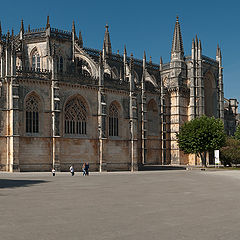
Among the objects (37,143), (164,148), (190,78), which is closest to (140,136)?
(164,148)

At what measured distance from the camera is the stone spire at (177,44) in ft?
224

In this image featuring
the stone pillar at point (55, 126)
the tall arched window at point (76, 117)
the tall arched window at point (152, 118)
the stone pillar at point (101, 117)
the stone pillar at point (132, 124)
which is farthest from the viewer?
the tall arched window at point (152, 118)

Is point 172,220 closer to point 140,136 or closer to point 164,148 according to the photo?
point 140,136

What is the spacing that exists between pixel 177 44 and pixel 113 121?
25.6 m

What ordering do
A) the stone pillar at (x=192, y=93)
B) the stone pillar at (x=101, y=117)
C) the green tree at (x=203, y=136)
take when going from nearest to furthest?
the stone pillar at (x=101, y=117), the green tree at (x=203, y=136), the stone pillar at (x=192, y=93)

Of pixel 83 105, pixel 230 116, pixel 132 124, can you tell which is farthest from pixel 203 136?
pixel 230 116

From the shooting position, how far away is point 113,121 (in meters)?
49.5

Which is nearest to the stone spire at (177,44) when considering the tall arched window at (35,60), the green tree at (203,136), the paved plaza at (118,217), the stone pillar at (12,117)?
the green tree at (203,136)

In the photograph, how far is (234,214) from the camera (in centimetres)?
1319

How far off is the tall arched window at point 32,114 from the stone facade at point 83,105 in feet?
0.35

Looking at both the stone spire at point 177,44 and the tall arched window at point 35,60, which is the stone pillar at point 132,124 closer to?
the tall arched window at point 35,60

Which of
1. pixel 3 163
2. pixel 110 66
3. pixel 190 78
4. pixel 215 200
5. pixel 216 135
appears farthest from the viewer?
pixel 190 78

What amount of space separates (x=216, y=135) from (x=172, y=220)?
45922mm

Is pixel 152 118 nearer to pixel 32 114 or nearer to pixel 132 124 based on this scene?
pixel 132 124
